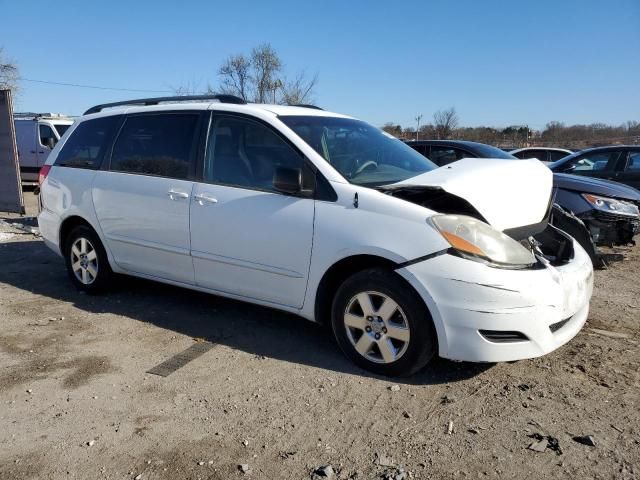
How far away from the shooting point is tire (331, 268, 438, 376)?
3.34 m

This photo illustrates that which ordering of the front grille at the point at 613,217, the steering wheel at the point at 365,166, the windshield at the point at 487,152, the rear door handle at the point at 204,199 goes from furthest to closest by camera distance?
the windshield at the point at 487,152 < the front grille at the point at 613,217 < the rear door handle at the point at 204,199 < the steering wheel at the point at 365,166

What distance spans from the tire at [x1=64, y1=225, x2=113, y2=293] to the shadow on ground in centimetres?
13

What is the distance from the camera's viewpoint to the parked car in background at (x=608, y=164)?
9.59 m

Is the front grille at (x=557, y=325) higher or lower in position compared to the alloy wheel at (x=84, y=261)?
higher

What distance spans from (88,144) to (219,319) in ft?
7.44

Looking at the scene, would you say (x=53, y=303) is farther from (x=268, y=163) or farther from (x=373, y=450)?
(x=373, y=450)

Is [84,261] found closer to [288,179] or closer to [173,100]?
[173,100]

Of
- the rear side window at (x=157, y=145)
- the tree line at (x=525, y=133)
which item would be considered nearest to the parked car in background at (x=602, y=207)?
the rear side window at (x=157, y=145)

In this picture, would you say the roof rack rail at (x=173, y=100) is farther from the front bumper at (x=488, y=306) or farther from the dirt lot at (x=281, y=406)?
the front bumper at (x=488, y=306)

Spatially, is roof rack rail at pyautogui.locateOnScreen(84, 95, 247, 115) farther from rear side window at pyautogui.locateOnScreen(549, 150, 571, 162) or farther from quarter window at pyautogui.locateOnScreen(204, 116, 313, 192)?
rear side window at pyautogui.locateOnScreen(549, 150, 571, 162)

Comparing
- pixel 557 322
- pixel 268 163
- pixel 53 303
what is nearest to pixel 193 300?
pixel 53 303

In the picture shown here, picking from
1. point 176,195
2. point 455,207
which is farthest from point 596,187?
point 176,195

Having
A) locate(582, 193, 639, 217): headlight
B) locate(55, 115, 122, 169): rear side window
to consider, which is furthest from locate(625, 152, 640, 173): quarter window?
locate(55, 115, 122, 169): rear side window

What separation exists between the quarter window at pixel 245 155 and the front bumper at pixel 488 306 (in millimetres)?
1217
